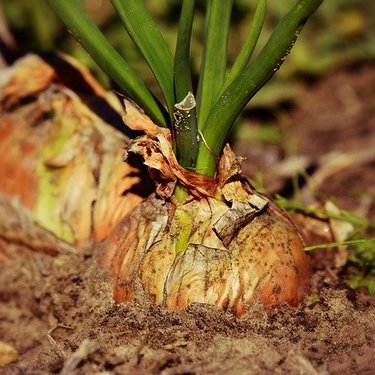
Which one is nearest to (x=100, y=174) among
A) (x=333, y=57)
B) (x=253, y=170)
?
Answer: (x=253, y=170)

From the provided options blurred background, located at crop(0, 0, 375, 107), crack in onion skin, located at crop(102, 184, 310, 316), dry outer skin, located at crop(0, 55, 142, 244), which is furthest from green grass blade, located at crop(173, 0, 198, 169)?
blurred background, located at crop(0, 0, 375, 107)

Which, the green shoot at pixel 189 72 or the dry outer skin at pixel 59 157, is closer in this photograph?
the green shoot at pixel 189 72

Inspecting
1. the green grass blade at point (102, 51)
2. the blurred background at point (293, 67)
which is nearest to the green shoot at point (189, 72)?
the green grass blade at point (102, 51)

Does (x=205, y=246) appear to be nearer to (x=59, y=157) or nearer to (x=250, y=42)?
(x=250, y=42)

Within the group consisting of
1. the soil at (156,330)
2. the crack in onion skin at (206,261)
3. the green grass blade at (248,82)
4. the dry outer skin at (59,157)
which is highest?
the green grass blade at (248,82)

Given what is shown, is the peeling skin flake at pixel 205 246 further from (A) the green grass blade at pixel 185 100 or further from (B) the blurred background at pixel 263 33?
(B) the blurred background at pixel 263 33

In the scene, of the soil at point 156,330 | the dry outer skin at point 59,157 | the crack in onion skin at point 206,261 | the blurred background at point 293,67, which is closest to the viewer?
the soil at point 156,330
